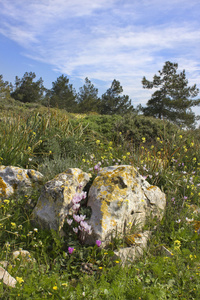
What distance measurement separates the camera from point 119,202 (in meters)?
3.52

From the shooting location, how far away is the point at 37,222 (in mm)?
3580

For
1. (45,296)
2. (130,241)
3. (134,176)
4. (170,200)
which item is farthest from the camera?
(170,200)

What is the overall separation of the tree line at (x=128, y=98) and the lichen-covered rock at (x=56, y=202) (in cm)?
2135

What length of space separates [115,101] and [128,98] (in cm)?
184

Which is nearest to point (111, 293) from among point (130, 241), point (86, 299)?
point (86, 299)

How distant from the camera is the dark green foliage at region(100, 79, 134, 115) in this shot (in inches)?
1249

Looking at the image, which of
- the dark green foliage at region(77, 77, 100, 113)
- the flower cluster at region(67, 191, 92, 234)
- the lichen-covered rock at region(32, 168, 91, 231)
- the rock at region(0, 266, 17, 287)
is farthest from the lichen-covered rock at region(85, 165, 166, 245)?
the dark green foliage at region(77, 77, 100, 113)

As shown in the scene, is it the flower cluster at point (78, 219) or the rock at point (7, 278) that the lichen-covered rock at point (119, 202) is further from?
the rock at point (7, 278)

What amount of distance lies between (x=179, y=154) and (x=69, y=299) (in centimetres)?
554

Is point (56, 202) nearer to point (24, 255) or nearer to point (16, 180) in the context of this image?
point (24, 255)

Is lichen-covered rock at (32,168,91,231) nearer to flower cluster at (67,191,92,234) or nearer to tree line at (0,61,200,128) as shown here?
flower cluster at (67,191,92,234)

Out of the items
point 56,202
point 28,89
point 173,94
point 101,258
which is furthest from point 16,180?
point 28,89

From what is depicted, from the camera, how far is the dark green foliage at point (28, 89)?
1609 inches

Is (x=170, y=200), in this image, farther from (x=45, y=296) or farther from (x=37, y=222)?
(x=45, y=296)
